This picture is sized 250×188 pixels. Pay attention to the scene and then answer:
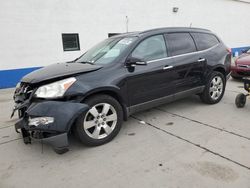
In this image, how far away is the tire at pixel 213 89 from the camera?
4738 millimetres

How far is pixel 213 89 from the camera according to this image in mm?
4875

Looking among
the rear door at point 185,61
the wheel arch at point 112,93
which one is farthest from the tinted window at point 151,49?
the wheel arch at point 112,93

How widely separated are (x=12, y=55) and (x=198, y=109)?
21.4ft

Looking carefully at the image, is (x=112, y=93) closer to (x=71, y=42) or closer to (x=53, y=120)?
(x=53, y=120)

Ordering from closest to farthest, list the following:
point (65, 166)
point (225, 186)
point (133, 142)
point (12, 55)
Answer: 1. point (225, 186)
2. point (65, 166)
3. point (133, 142)
4. point (12, 55)

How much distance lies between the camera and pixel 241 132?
355 cm

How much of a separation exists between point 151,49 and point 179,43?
0.75 m

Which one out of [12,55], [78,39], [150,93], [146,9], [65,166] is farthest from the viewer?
[146,9]

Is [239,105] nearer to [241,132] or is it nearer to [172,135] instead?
[241,132]

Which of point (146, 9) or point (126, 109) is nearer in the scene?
point (126, 109)

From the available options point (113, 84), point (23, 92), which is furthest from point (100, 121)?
point (23, 92)

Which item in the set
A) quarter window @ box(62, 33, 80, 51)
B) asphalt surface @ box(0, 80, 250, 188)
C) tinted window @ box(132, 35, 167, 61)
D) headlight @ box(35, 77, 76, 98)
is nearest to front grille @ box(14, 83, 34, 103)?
headlight @ box(35, 77, 76, 98)

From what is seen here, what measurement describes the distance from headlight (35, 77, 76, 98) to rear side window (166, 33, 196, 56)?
2.06 meters

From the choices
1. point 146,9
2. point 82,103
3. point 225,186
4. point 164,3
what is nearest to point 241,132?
point 225,186
